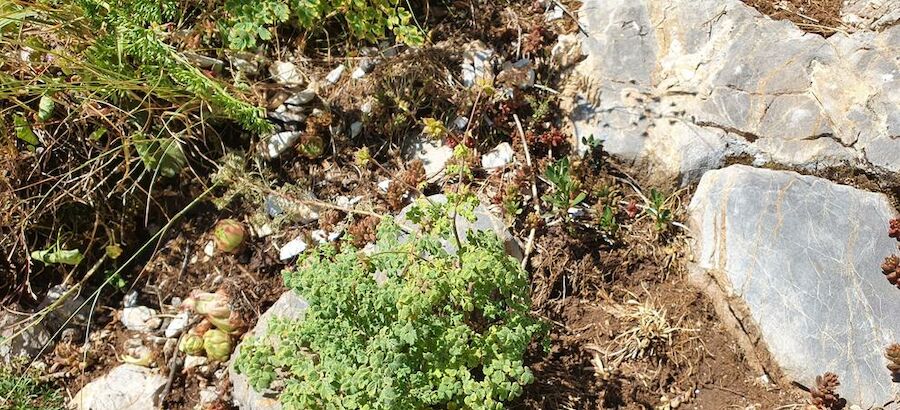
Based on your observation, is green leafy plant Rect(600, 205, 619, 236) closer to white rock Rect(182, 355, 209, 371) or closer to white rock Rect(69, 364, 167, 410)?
white rock Rect(182, 355, 209, 371)

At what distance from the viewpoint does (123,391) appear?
4.15 m

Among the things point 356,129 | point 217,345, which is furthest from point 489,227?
point 217,345

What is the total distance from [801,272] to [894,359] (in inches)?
23.6

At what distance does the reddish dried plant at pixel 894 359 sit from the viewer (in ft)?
11.9

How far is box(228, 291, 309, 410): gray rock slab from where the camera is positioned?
12.3 ft

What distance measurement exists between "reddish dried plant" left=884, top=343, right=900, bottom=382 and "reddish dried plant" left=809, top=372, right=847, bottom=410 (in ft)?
0.89

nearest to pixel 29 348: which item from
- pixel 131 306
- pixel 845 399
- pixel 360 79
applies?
pixel 131 306

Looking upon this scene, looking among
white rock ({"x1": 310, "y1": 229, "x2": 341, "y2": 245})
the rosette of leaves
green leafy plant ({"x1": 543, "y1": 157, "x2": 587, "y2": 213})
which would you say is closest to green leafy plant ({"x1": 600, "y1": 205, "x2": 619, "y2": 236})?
green leafy plant ({"x1": 543, "y1": 157, "x2": 587, "y2": 213})

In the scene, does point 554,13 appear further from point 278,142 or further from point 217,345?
point 217,345

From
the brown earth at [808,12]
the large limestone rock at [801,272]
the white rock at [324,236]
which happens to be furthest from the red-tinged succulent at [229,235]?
the brown earth at [808,12]

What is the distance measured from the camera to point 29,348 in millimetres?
4336

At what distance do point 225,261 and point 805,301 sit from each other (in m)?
3.34

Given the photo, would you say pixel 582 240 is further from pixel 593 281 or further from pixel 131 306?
pixel 131 306

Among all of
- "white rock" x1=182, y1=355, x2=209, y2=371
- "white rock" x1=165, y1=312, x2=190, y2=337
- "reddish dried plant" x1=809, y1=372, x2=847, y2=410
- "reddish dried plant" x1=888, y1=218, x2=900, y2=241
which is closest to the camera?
"reddish dried plant" x1=809, y1=372, x2=847, y2=410
